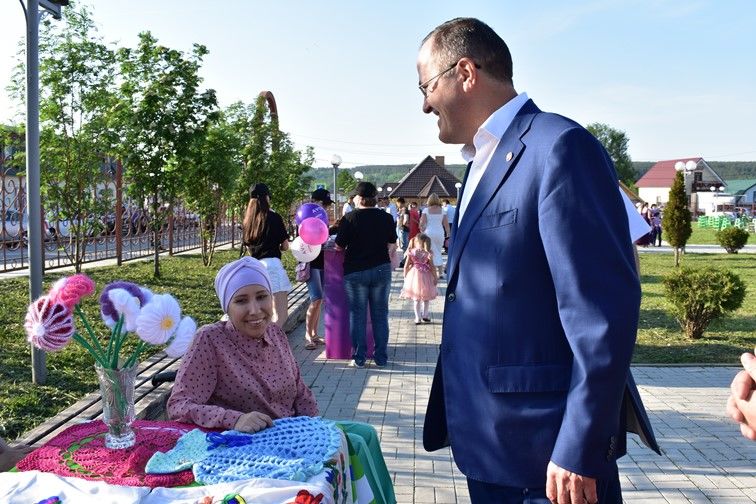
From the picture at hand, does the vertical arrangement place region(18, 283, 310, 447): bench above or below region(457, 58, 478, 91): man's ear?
below

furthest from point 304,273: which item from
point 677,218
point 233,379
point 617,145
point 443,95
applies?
point 617,145

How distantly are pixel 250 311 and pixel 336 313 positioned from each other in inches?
175

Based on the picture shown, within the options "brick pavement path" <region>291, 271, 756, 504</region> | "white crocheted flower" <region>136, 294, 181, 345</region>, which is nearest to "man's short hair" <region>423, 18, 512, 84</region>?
"white crocheted flower" <region>136, 294, 181, 345</region>

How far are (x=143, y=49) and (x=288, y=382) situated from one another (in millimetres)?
10621

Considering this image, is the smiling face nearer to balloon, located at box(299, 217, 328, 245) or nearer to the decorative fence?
balloon, located at box(299, 217, 328, 245)

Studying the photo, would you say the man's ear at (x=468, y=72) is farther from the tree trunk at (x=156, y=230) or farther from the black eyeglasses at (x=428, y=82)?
the tree trunk at (x=156, y=230)

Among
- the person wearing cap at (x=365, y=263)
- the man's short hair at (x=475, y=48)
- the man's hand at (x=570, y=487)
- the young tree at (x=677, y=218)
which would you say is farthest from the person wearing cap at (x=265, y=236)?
the young tree at (x=677, y=218)

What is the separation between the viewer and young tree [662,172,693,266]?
20.5m

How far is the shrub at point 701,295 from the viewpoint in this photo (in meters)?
8.59

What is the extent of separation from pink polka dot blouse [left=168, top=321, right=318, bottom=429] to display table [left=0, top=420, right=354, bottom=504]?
0.41m

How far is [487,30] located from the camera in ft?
6.73

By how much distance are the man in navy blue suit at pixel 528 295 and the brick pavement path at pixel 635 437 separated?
7.35ft

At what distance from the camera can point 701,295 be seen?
8656 millimetres

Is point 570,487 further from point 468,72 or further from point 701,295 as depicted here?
point 701,295
